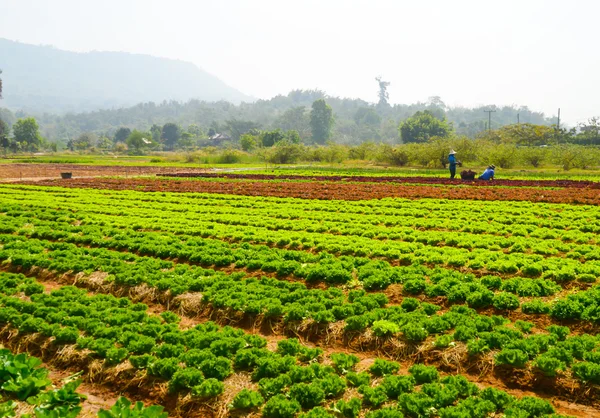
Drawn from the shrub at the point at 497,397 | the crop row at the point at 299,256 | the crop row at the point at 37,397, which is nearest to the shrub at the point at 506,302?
the crop row at the point at 299,256

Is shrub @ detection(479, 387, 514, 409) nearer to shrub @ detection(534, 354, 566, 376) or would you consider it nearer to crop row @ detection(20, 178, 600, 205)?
shrub @ detection(534, 354, 566, 376)

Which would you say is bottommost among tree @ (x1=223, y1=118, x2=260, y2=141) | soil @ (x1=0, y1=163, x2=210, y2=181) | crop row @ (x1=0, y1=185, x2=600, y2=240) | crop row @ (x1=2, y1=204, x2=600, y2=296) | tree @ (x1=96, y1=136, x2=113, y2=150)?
crop row @ (x1=2, y1=204, x2=600, y2=296)

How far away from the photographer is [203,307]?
36.4ft

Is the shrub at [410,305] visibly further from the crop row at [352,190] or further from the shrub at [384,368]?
the crop row at [352,190]

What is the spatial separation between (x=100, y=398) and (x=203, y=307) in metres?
3.50

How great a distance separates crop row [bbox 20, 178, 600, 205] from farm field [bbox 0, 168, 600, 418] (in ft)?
20.4

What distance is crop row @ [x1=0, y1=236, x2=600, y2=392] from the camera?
26.1 ft

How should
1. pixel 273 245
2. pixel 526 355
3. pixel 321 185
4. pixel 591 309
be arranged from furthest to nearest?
pixel 321 185 < pixel 273 245 < pixel 591 309 < pixel 526 355

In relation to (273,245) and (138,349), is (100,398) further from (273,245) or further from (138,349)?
(273,245)

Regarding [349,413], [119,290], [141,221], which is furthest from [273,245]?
[349,413]

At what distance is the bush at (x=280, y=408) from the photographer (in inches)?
261

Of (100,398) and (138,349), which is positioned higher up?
(138,349)

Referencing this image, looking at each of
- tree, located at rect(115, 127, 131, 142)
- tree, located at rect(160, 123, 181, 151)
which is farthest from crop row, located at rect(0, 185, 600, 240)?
tree, located at rect(115, 127, 131, 142)

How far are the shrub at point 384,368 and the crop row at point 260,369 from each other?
0.05ft
